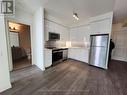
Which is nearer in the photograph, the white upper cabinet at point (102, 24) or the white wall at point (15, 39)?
the white upper cabinet at point (102, 24)

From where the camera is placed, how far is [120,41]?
17.5 feet

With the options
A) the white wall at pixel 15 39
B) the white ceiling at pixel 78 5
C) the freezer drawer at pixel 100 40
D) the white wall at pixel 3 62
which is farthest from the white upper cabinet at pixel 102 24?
the white wall at pixel 15 39

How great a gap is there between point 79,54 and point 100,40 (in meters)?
1.69

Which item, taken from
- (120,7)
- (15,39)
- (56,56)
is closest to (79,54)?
(56,56)

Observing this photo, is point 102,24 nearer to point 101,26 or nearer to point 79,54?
point 101,26

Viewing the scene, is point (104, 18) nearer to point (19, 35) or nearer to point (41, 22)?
point (41, 22)

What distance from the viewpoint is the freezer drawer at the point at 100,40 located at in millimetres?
3529

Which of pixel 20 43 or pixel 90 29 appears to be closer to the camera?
pixel 90 29

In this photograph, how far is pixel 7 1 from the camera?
258cm

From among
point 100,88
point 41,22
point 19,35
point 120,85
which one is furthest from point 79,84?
point 19,35

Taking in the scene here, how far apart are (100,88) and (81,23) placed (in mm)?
3891

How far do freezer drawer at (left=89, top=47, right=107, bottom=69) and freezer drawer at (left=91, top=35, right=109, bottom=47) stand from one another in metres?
0.21

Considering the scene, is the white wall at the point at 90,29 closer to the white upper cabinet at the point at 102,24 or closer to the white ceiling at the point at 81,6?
the white upper cabinet at the point at 102,24

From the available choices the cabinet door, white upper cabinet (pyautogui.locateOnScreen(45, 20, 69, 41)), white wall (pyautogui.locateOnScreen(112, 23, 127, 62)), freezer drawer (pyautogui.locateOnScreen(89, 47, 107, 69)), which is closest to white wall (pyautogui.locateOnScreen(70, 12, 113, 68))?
the cabinet door
